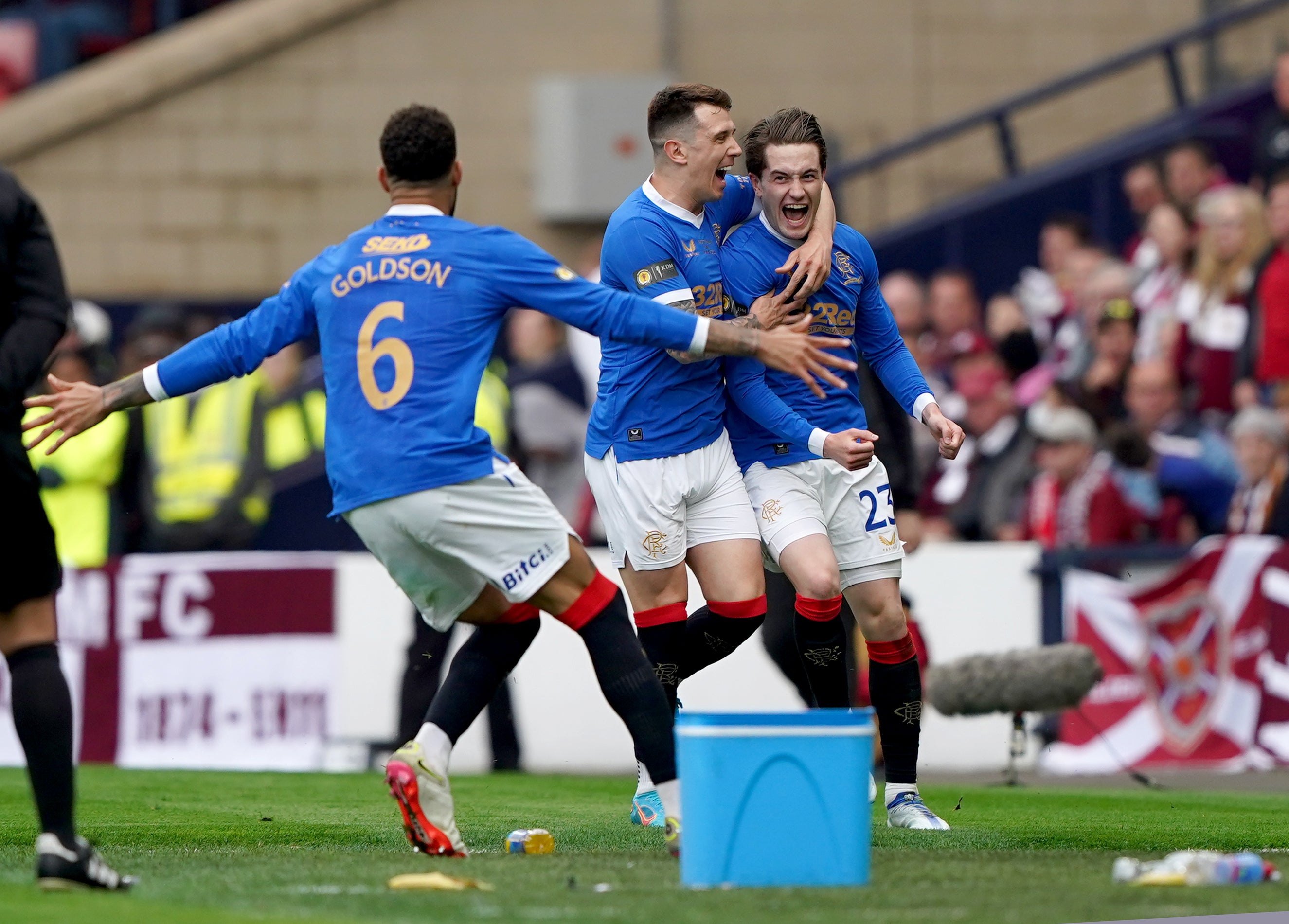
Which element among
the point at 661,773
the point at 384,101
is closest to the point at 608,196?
the point at 384,101

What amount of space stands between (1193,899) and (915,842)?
152 cm

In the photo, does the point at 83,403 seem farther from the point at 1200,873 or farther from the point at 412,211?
the point at 1200,873

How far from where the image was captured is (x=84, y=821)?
7621mm

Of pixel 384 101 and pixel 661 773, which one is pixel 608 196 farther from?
pixel 661 773

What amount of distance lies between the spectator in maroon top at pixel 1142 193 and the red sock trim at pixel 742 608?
9.05m

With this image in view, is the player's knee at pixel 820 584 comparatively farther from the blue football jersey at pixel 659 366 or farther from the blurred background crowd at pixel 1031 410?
the blurred background crowd at pixel 1031 410

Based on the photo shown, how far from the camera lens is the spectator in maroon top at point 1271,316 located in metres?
13.1

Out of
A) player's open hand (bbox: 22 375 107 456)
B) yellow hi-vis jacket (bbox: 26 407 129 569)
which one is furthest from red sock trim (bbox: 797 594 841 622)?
yellow hi-vis jacket (bbox: 26 407 129 569)

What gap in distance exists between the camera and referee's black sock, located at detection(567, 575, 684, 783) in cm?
595

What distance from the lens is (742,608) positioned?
6945mm

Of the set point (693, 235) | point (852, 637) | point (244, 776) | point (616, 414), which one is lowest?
point (244, 776)

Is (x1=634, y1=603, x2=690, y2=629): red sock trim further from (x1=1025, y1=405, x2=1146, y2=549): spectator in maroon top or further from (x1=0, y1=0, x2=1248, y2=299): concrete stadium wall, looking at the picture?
(x1=0, y1=0, x2=1248, y2=299): concrete stadium wall

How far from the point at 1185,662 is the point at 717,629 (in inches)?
217

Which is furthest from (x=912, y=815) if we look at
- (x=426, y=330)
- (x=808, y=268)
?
→ (x=426, y=330)
